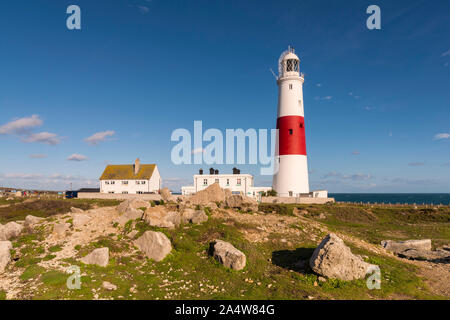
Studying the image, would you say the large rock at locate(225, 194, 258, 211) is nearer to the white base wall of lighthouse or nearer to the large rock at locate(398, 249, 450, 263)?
the large rock at locate(398, 249, 450, 263)

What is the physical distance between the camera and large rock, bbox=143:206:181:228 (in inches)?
758

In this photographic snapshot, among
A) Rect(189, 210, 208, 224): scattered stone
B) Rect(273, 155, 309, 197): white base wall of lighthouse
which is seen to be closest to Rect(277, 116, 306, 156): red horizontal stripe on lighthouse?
Rect(273, 155, 309, 197): white base wall of lighthouse

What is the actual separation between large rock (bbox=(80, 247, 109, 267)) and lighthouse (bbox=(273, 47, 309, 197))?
110 ft

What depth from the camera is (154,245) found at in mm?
15945

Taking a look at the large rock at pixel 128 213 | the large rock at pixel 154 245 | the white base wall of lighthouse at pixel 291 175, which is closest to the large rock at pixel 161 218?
the large rock at pixel 128 213

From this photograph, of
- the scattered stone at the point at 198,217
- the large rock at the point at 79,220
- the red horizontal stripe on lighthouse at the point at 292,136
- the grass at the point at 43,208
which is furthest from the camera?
the red horizontal stripe on lighthouse at the point at 292,136

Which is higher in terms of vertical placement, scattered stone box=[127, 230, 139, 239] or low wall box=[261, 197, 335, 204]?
low wall box=[261, 197, 335, 204]

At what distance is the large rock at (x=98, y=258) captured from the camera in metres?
14.4

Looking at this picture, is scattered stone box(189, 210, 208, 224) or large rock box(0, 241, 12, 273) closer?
large rock box(0, 241, 12, 273)

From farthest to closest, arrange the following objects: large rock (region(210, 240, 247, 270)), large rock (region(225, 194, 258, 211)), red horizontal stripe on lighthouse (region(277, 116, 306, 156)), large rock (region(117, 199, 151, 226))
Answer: red horizontal stripe on lighthouse (region(277, 116, 306, 156)), large rock (region(225, 194, 258, 211)), large rock (region(117, 199, 151, 226)), large rock (region(210, 240, 247, 270))

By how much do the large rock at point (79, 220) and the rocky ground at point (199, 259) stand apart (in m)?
0.07

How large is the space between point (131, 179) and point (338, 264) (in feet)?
174

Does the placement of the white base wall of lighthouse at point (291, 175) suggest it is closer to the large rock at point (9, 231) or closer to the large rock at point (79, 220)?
the large rock at point (79, 220)
